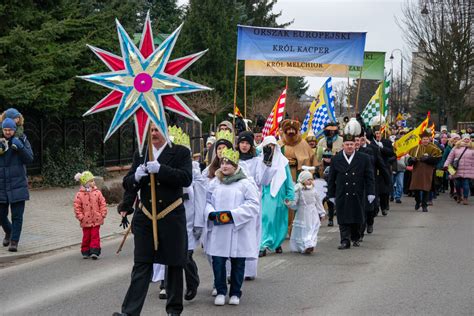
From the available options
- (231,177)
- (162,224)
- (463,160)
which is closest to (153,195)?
(162,224)

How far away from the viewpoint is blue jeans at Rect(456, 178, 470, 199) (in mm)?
21609

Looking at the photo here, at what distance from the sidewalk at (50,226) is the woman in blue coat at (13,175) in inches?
17.7

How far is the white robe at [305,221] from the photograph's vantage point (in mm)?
11922

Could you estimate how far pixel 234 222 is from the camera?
8219 millimetres

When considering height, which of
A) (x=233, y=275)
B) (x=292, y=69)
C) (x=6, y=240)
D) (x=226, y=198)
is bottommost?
(x=6, y=240)

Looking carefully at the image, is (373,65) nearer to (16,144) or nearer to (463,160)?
(463,160)

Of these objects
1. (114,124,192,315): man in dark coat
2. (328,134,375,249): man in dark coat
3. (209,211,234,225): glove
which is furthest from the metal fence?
(114,124,192,315): man in dark coat

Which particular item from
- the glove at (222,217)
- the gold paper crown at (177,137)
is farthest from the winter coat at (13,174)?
the gold paper crown at (177,137)

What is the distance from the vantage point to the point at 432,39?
52156 mm

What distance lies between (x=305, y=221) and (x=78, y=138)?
14.5 metres

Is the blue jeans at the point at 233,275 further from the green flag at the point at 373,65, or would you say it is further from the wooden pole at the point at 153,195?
the green flag at the point at 373,65

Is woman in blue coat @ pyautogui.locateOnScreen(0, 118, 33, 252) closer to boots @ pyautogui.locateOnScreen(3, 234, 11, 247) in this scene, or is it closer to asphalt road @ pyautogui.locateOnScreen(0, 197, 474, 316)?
boots @ pyautogui.locateOnScreen(3, 234, 11, 247)

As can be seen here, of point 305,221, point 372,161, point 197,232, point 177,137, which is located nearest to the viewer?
point 177,137

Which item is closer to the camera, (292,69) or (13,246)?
(13,246)
